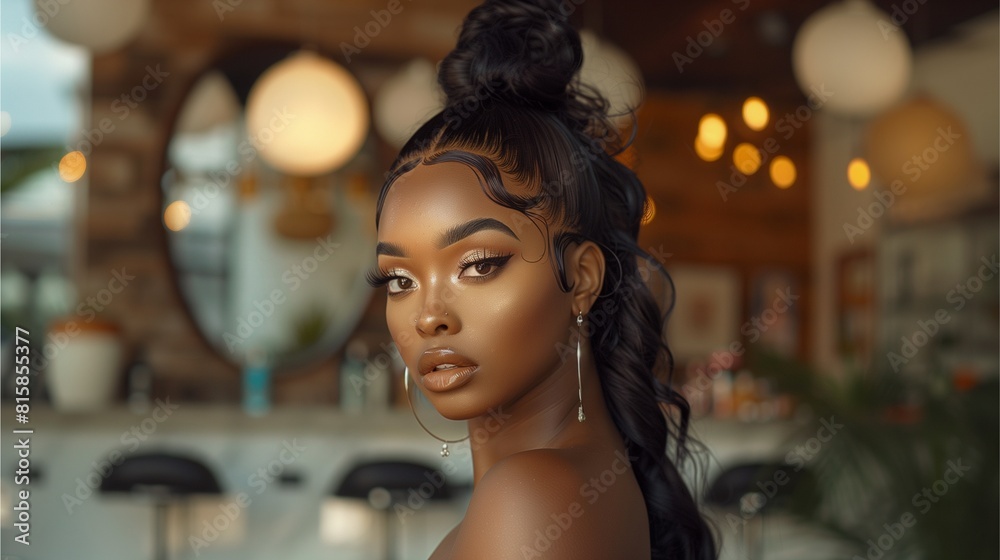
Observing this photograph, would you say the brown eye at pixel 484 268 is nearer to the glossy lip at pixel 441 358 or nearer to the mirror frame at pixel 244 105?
the glossy lip at pixel 441 358

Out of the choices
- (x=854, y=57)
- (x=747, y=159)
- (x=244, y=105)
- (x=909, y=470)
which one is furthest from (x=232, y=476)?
(x=854, y=57)

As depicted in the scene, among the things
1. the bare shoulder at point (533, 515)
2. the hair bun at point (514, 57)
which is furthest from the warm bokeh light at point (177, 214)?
the bare shoulder at point (533, 515)

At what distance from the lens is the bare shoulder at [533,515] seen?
75 cm

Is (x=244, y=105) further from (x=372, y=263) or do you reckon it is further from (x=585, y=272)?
(x=585, y=272)

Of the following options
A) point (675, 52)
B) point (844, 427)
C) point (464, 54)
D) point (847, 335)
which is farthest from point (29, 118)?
point (847, 335)

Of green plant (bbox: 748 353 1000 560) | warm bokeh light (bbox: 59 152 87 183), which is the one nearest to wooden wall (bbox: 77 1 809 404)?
warm bokeh light (bbox: 59 152 87 183)

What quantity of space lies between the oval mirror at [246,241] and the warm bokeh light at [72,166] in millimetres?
492

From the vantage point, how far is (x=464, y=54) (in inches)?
38.3

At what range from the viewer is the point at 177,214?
548 centimetres

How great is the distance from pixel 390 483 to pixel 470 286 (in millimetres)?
3012

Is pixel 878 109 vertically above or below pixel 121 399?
above

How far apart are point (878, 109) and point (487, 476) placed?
3.06 m

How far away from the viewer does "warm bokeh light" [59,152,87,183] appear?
4.78m

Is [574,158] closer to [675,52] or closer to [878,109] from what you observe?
[878,109]
